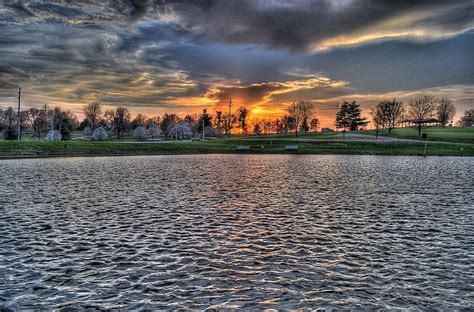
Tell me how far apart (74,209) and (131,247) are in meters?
8.41

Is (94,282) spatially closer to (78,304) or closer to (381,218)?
(78,304)

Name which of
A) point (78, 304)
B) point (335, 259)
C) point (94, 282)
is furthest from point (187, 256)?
point (335, 259)

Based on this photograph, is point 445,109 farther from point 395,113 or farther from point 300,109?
point 300,109

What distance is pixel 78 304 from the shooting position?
27.0 feet

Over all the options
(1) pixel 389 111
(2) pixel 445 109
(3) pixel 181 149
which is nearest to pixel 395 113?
(1) pixel 389 111

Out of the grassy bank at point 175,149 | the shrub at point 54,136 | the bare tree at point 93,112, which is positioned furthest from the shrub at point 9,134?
the bare tree at point 93,112

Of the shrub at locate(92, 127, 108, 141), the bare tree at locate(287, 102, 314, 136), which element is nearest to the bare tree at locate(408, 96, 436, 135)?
the bare tree at locate(287, 102, 314, 136)

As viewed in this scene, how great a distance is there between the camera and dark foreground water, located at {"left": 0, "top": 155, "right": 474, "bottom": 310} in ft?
28.6

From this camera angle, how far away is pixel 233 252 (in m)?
12.2

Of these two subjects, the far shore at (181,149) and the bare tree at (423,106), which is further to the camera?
the bare tree at (423,106)

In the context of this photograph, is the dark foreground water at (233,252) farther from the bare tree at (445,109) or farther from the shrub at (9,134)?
the bare tree at (445,109)

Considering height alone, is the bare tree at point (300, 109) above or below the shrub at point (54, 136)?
above

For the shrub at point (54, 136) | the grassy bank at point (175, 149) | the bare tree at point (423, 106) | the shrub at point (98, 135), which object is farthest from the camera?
the bare tree at point (423, 106)

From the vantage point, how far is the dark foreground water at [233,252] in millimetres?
8727
